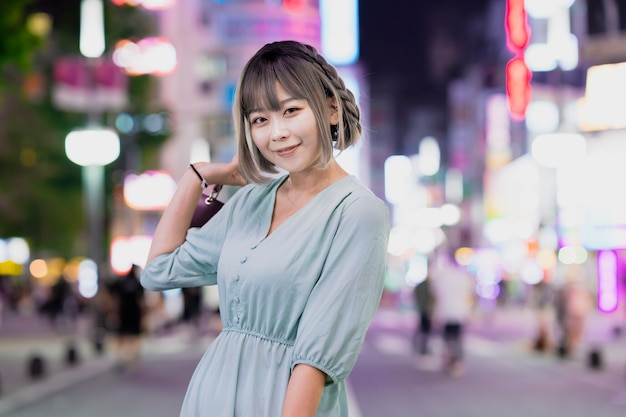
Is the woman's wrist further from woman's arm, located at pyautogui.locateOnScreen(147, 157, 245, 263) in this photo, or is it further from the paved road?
the paved road

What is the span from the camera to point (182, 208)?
310 cm

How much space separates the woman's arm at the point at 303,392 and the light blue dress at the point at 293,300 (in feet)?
0.08

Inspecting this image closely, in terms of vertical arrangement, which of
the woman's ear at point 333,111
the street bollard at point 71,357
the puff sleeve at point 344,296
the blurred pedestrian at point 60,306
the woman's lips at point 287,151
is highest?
the woman's ear at point 333,111

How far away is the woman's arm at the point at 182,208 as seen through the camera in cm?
308

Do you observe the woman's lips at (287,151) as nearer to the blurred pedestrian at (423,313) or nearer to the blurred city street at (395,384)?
the blurred city street at (395,384)

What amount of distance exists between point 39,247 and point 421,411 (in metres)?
48.5

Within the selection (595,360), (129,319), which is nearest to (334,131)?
(129,319)

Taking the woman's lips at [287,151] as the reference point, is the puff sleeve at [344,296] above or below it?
below

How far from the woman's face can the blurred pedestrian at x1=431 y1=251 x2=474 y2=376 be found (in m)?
14.8

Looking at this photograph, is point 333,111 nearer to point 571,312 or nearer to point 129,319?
point 129,319

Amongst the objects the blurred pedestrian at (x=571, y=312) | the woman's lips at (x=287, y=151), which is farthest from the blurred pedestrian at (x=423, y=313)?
the woman's lips at (x=287, y=151)

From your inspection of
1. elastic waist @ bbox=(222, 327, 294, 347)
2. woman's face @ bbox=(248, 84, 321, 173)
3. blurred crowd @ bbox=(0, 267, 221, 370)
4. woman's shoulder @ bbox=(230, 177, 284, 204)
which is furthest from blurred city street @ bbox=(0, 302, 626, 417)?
woman's face @ bbox=(248, 84, 321, 173)

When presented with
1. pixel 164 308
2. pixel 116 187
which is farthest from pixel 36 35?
pixel 116 187

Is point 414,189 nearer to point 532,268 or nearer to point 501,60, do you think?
point 501,60
